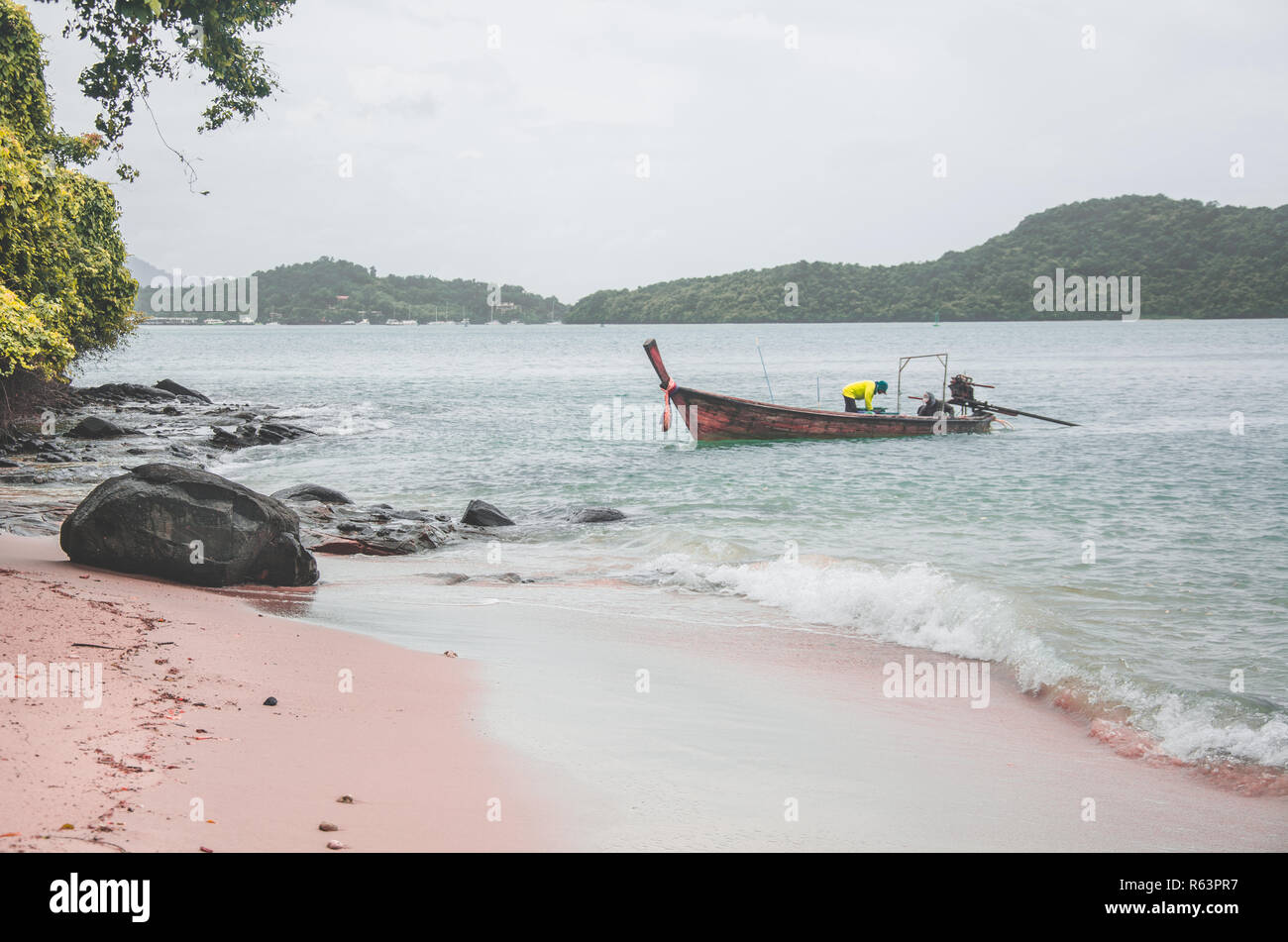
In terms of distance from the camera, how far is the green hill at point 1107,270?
389 ft

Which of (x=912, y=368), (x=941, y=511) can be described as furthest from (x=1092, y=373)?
(x=941, y=511)

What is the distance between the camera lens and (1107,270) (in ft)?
390

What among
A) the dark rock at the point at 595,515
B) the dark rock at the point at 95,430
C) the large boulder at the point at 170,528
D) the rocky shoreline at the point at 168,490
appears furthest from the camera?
the dark rock at the point at 95,430

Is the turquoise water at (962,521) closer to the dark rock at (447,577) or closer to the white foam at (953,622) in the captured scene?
the white foam at (953,622)

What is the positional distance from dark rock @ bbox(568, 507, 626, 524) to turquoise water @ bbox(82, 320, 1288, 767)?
36 cm

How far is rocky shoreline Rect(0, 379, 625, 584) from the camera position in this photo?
10164mm

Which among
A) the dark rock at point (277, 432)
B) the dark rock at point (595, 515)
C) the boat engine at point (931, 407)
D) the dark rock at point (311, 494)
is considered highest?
the boat engine at point (931, 407)

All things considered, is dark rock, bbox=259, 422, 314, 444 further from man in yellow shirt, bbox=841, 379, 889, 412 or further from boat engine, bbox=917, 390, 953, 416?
boat engine, bbox=917, 390, 953, 416

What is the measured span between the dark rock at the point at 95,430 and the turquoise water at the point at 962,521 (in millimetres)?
4072

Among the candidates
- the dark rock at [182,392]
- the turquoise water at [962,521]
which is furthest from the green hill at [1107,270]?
the dark rock at [182,392]

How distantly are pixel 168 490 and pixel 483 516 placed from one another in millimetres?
6731

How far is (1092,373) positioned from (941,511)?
51725 millimetres

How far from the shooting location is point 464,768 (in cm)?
557

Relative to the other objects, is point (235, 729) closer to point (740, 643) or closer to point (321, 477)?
point (740, 643)
